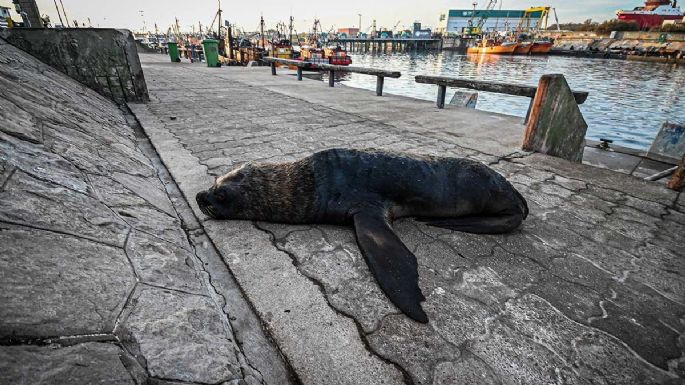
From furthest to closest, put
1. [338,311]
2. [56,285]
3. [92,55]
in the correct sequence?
[92,55] → [338,311] → [56,285]

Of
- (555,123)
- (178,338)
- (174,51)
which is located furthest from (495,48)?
(178,338)

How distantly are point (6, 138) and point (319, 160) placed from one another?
190cm

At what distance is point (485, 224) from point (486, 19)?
512 feet

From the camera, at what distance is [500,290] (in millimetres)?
1950

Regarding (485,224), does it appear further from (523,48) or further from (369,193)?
(523,48)

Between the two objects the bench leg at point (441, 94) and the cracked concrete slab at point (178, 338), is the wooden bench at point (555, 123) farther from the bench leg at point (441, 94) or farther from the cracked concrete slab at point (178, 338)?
the cracked concrete slab at point (178, 338)

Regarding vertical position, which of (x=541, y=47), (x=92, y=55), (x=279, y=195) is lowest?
(x=279, y=195)

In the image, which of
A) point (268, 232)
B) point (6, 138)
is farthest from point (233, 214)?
point (6, 138)

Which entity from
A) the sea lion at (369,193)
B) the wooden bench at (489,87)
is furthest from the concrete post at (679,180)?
the sea lion at (369,193)

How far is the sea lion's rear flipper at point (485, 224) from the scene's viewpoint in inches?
100

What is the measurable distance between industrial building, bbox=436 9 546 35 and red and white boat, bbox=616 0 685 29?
4615 centimetres

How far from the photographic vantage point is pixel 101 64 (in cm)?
614

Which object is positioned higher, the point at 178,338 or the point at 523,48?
the point at 523,48

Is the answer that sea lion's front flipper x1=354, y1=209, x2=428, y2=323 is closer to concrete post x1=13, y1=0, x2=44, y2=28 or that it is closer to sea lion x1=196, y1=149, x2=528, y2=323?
sea lion x1=196, y1=149, x2=528, y2=323
